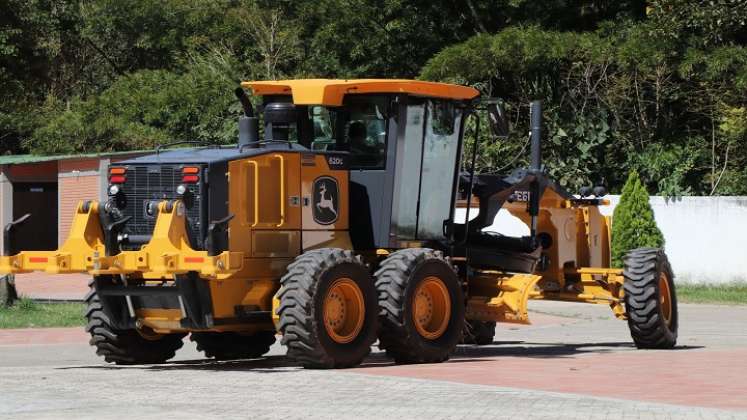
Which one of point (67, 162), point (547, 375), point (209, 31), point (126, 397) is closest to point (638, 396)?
point (547, 375)

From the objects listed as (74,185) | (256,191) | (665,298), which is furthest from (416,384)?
(74,185)

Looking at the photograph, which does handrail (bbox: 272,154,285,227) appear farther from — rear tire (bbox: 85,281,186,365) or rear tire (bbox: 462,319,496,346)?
rear tire (bbox: 462,319,496,346)

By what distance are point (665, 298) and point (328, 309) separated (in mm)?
6054

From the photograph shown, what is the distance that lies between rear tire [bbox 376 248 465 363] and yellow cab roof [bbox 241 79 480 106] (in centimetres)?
191

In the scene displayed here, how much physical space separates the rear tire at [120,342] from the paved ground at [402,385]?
1.30ft

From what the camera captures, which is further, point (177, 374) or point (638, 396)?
point (177, 374)

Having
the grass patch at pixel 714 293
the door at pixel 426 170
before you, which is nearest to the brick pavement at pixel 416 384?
the door at pixel 426 170

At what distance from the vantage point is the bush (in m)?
33.6

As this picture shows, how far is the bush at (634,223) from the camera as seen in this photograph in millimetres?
33562

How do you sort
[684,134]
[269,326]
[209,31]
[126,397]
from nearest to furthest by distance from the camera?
[126,397] → [269,326] → [684,134] → [209,31]

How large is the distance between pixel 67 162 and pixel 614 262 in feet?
60.0

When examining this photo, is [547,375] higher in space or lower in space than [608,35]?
lower

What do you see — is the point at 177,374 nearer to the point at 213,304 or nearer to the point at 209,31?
the point at 213,304

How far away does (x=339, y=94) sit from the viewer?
1666 centimetres
